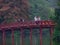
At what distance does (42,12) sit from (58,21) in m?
32.2

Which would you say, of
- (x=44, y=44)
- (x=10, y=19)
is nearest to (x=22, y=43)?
(x=44, y=44)

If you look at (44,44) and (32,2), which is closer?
(44,44)

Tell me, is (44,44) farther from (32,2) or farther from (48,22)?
(32,2)

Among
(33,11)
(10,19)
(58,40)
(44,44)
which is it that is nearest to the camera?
(58,40)

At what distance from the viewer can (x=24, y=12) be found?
3612 centimetres

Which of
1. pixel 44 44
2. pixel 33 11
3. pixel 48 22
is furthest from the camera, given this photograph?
pixel 33 11

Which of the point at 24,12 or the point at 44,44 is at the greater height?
the point at 24,12

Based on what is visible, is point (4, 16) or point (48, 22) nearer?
point (48, 22)

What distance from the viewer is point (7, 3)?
36094 mm

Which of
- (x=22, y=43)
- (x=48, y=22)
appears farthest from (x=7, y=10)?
(x=48, y=22)

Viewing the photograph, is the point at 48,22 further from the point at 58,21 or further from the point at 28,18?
the point at 58,21

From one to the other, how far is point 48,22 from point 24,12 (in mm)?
9854

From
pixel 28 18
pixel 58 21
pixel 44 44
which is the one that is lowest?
pixel 44 44

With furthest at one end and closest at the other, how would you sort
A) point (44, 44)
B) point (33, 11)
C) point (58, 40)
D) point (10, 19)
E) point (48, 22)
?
point (33, 11) < point (10, 19) < point (44, 44) < point (48, 22) < point (58, 40)
